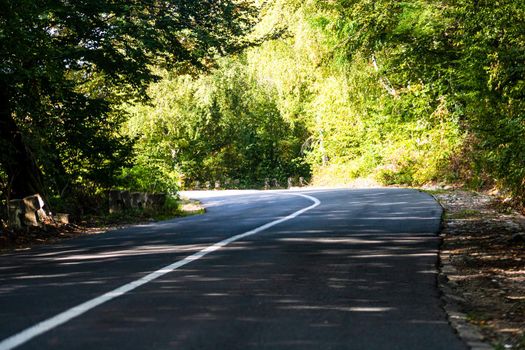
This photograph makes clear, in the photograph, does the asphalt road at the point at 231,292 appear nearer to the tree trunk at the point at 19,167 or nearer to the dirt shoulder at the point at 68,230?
the dirt shoulder at the point at 68,230

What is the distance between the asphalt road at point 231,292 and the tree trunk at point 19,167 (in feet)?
11.3

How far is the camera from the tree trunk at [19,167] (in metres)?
13.5

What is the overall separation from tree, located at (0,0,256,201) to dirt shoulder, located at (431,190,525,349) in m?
7.01

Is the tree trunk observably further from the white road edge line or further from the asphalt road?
the white road edge line

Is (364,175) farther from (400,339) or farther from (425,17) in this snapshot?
(400,339)

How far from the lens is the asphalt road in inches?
174

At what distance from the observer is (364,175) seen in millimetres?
34656

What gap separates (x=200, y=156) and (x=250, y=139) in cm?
488

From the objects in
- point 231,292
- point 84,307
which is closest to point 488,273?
point 231,292

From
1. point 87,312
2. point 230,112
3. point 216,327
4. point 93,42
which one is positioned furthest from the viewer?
point 230,112

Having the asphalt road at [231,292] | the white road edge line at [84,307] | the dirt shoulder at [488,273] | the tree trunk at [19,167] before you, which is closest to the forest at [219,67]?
the tree trunk at [19,167]

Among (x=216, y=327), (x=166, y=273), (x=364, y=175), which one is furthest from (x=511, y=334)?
(x=364, y=175)

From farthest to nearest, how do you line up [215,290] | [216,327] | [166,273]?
1. [166,273]
2. [215,290]
3. [216,327]

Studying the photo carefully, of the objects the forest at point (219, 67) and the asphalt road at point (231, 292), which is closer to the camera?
the asphalt road at point (231, 292)
